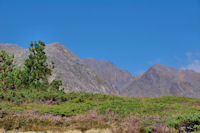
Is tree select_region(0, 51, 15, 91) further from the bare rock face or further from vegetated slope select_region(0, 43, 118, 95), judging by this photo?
the bare rock face

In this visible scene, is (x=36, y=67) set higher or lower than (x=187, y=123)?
higher

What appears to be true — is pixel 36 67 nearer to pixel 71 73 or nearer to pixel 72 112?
pixel 72 112

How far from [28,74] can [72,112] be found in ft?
57.9

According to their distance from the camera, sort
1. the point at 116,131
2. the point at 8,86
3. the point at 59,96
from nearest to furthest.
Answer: the point at 116,131
the point at 59,96
the point at 8,86

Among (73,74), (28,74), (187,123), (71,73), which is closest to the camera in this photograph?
(187,123)

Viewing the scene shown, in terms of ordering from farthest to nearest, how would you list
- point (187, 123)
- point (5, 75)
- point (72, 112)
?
1. point (5, 75)
2. point (72, 112)
3. point (187, 123)

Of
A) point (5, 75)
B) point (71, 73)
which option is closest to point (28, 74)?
point (5, 75)

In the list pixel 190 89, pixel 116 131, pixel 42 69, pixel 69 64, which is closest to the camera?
pixel 116 131

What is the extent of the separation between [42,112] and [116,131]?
6.27 m

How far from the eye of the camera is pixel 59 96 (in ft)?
71.8

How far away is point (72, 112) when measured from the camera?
46.3ft

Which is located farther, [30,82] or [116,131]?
[30,82]

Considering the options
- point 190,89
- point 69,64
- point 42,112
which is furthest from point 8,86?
point 190,89

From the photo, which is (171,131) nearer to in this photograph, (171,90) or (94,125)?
(94,125)
